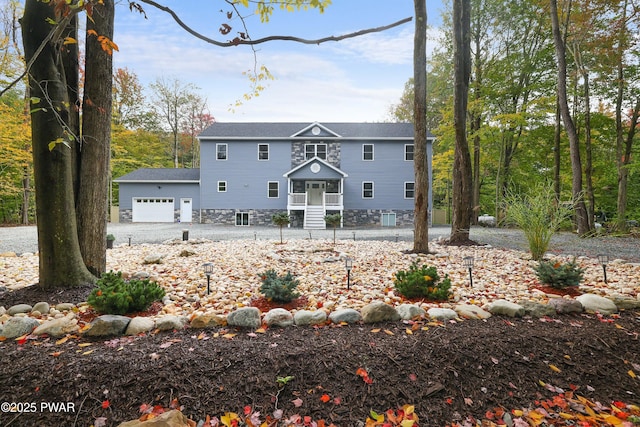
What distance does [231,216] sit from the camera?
17500 mm

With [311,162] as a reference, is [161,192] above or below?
below

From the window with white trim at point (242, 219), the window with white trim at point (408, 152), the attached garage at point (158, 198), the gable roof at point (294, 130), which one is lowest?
the window with white trim at point (242, 219)

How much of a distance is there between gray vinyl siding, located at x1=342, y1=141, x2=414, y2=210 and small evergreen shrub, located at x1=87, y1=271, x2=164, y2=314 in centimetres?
1486

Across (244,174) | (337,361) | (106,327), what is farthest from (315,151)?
(337,361)

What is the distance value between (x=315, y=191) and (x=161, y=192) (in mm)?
9100

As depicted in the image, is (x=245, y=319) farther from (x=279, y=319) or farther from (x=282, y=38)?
(x=282, y=38)

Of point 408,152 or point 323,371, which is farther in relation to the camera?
point 408,152

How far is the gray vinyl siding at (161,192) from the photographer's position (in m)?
18.3

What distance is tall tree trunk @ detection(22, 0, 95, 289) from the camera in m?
3.07

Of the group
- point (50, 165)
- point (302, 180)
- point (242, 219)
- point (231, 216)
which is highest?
point (302, 180)

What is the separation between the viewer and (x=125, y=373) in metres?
1.89

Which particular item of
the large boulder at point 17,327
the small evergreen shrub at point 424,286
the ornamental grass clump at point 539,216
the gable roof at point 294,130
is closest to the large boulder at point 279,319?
the small evergreen shrub at point 424,286

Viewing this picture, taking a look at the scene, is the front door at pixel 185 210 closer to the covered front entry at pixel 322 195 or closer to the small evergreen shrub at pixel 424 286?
the covered front entry at pixel 322 195

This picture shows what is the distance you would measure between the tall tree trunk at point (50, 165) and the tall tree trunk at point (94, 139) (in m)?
0.25
